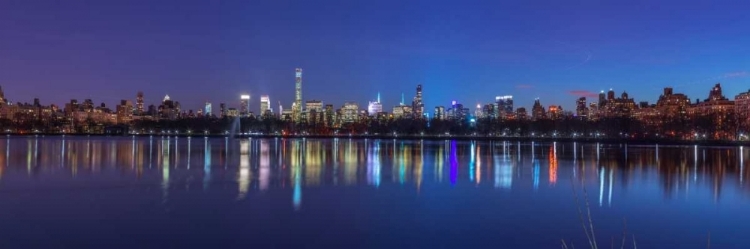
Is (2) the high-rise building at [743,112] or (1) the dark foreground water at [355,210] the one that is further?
(2) the high-rise building at [743,112]

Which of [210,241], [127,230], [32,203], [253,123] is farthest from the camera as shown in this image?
[253,123]

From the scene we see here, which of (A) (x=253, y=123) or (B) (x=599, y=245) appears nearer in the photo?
(B) (x=599, y=245)

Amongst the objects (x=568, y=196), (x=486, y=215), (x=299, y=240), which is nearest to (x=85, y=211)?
(x=299, y=240)

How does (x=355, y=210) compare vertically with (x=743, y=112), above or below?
below

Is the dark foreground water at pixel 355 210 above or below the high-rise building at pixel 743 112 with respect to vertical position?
below

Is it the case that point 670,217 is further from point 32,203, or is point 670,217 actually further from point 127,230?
point 32,203

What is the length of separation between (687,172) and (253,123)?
5765 inches

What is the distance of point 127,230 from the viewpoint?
500 inches

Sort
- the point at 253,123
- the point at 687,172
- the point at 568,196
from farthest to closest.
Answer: the point at 253,123
the point at 687,172
the point at 568,196

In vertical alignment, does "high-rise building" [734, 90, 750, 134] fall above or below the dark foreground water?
above

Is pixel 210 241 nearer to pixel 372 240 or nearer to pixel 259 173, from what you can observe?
pixel 372 240

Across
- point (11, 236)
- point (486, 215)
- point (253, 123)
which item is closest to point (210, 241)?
point (11, 236)

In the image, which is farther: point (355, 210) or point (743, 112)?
point (743, 112)

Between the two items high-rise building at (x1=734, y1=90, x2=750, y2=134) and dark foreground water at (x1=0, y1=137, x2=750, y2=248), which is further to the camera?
high-rise building at (x1=734, y1=90, x2=750, y2=134)
